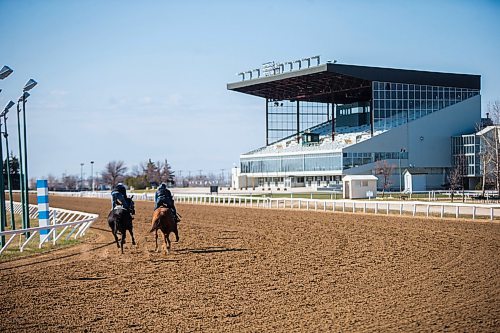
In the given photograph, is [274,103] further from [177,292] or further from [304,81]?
[177,292]

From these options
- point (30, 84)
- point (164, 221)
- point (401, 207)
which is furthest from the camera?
point (401, 207)

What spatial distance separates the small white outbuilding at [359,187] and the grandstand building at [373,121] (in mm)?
14633

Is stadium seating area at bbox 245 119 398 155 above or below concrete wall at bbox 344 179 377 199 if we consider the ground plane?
above

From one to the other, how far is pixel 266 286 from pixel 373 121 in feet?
199

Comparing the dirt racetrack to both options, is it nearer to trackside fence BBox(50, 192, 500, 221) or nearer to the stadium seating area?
trackside fence BBox(50, 192, 500, 221)

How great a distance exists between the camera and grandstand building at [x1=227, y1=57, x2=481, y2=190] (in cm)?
6781

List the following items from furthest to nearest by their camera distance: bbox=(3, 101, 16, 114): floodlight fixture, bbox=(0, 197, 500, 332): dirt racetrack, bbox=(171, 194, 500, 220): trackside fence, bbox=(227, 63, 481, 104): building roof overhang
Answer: bbox=(227, 63, 481, 104): building roof overhang → bbox=(171, 194, 500, 220): trackside fence → bbox=(3, 101, 16, 114): floodlight fixture → bbox=(0, 197, 500, 332): dirt racetrack

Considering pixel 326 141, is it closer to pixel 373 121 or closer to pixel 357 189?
pixel 373 121

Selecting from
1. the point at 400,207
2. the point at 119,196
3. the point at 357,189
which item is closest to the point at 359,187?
the point at 357,189

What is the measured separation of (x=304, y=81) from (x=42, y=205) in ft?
169

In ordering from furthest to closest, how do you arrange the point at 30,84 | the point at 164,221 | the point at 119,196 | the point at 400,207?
the point at 400,207
the point at 30,84
the point at 119,196
the point at 164,221

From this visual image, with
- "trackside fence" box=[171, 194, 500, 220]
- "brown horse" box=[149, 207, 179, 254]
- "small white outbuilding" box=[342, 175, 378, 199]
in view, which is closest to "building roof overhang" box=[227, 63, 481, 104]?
"small white outbuilding" box=[342, 175, 378, 199]

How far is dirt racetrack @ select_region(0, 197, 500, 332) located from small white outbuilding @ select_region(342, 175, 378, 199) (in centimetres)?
2808

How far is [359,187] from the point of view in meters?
47.5
